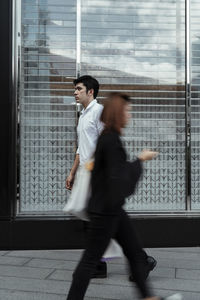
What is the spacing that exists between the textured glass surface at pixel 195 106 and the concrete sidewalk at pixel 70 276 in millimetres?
827

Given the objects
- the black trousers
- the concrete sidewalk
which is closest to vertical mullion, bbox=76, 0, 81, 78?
the concrete sidewalk

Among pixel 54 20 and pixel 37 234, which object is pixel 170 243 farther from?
pixel 54 20

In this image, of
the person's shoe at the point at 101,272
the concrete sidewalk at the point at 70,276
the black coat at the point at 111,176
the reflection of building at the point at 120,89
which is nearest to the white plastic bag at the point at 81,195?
the black coat at the point at 111,176

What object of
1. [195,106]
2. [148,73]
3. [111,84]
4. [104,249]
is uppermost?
[148,73]

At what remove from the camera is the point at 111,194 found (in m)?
3.17

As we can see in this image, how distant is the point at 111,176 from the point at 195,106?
3.42 meters

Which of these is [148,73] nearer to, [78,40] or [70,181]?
[78,40]

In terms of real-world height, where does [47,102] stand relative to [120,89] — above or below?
below

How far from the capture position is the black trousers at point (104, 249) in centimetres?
327

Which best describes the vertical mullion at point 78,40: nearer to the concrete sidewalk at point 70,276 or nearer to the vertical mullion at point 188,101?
the vertical mullion at point 188,101

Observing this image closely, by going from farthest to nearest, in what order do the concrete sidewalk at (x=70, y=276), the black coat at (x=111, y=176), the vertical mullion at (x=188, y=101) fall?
the vertical mullion at (x=188, y=101) < the concrete sidewalk at (x=70, y=276) < the black coat at (x=111, y=176)

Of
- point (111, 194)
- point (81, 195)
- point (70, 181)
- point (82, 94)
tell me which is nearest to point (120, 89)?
point (82, 94)

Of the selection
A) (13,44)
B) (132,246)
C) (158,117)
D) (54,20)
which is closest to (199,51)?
(158,117)

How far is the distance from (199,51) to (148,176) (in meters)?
1.76
